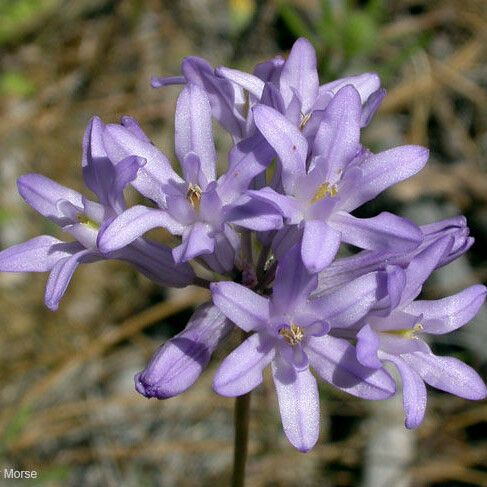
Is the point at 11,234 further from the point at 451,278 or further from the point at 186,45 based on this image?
the point at 451,278

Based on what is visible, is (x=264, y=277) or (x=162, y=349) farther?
(x=264, y=277)

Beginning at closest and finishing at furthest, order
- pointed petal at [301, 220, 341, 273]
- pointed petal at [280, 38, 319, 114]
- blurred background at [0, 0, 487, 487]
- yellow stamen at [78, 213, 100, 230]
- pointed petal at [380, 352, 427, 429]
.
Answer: pointed petal at [301, 220, 341, 273] → pointed petal at [380, 352, 427, 429] → yellow stamen at [78, 213, 100, 230] → pointed petal at [280, 38, 319, 114] → blurred background at [0, 0, 487, 487]

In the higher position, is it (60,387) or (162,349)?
(162,349)

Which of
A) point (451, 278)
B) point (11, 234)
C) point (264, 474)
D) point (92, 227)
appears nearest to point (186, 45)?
point (11, 234)

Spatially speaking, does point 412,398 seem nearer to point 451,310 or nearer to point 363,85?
point 451,310

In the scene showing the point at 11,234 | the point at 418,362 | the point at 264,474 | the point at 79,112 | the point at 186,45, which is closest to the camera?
the point at 418,362

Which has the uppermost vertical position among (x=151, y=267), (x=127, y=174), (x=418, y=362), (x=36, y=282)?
(x=127, y=174)

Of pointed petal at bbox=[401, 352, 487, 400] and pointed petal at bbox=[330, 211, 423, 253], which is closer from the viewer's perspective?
pointed petal at bbox=[330, 211, 423, 253]

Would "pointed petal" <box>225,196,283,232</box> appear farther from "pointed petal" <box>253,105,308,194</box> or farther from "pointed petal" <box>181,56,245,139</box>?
"pointed petal" <box>181,56,245,139</box>

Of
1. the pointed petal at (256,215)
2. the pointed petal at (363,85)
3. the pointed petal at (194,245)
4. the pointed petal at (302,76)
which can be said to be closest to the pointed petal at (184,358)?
the pointed petal at (194,245)

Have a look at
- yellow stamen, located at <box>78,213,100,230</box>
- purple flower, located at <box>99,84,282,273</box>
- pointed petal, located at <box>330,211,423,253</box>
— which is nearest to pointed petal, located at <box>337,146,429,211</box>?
pointed petal, located at <box>330,211,423,253</box>
